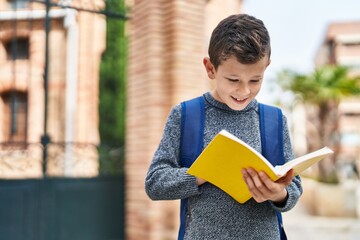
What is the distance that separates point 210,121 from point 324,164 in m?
10.1

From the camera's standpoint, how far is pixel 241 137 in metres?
1.38

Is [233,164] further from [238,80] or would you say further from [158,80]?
[158,80]

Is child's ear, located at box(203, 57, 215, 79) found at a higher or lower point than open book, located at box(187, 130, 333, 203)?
higher

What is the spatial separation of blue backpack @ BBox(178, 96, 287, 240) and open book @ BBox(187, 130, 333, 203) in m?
0.13

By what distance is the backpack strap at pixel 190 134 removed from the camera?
4.43ft

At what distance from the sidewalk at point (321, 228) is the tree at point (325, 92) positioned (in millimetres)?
1452

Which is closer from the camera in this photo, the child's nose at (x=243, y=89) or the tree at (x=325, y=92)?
the child's nose at (x=243, y=89)

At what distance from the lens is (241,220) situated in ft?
4.30

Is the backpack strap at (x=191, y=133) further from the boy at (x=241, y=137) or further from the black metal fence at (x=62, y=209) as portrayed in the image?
the black metal fence at (x=62, y=209)

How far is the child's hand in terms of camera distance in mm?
1165

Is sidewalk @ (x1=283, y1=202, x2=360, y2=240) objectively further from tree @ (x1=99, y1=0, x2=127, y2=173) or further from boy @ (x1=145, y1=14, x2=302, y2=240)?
boy @ (x1=145, y1=14, x2=302, y2=240)

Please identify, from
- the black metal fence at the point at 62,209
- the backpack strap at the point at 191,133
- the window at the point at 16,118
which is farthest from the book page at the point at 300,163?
the window at the point at 16,118

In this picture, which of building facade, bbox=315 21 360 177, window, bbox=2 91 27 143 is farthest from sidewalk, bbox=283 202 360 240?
building facade, bbox=315 21 360 177

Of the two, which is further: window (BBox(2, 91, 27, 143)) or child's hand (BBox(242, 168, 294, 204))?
window (BBox(2, 91, 27, 143))
